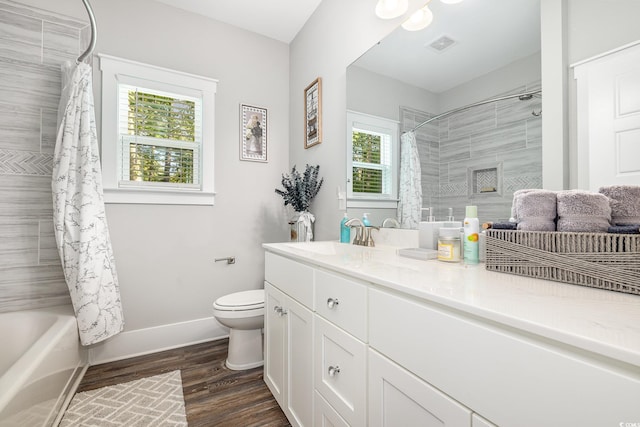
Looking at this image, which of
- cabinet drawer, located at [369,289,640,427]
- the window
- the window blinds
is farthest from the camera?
the window blinds

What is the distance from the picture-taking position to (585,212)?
0.76m

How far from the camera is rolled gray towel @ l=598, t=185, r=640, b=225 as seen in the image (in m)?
0.73

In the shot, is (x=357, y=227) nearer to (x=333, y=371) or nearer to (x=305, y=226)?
(x=305, y=226)

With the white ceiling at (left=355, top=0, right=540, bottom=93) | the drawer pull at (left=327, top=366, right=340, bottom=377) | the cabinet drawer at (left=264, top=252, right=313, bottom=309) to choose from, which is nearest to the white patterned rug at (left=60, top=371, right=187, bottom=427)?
the cabinet drawer at (left=264, top=252, right=313, bottom=309)

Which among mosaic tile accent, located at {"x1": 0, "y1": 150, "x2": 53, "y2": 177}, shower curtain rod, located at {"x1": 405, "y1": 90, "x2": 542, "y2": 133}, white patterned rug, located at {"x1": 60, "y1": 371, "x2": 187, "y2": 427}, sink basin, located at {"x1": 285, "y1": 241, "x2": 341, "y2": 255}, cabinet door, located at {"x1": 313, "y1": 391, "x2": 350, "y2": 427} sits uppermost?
shower curtain rod, located at {"x1": 405, "y1": 90, "x2": 542, "y2": 133}

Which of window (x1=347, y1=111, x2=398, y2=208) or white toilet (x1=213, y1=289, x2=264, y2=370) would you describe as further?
white toilet (x1=213, y1=289, x2=264, y2=370)

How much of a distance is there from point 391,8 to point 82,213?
2170mm

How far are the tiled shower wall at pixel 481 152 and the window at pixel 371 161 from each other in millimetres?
183

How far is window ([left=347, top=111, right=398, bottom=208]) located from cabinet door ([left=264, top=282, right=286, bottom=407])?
783 mm

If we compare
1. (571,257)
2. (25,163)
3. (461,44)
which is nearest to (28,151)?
(25,163)

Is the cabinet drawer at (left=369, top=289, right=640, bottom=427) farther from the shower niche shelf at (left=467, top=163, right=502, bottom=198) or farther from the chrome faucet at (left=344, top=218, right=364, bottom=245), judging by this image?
the chrome faucet at (left=344, top=218, right=364, bottom=245)

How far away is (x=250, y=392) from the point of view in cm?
169

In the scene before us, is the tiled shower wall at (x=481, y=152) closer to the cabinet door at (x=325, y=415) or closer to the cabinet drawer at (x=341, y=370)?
the cabinet drawer at (x=341, y=370)

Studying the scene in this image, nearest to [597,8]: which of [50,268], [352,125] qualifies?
[352,125]
